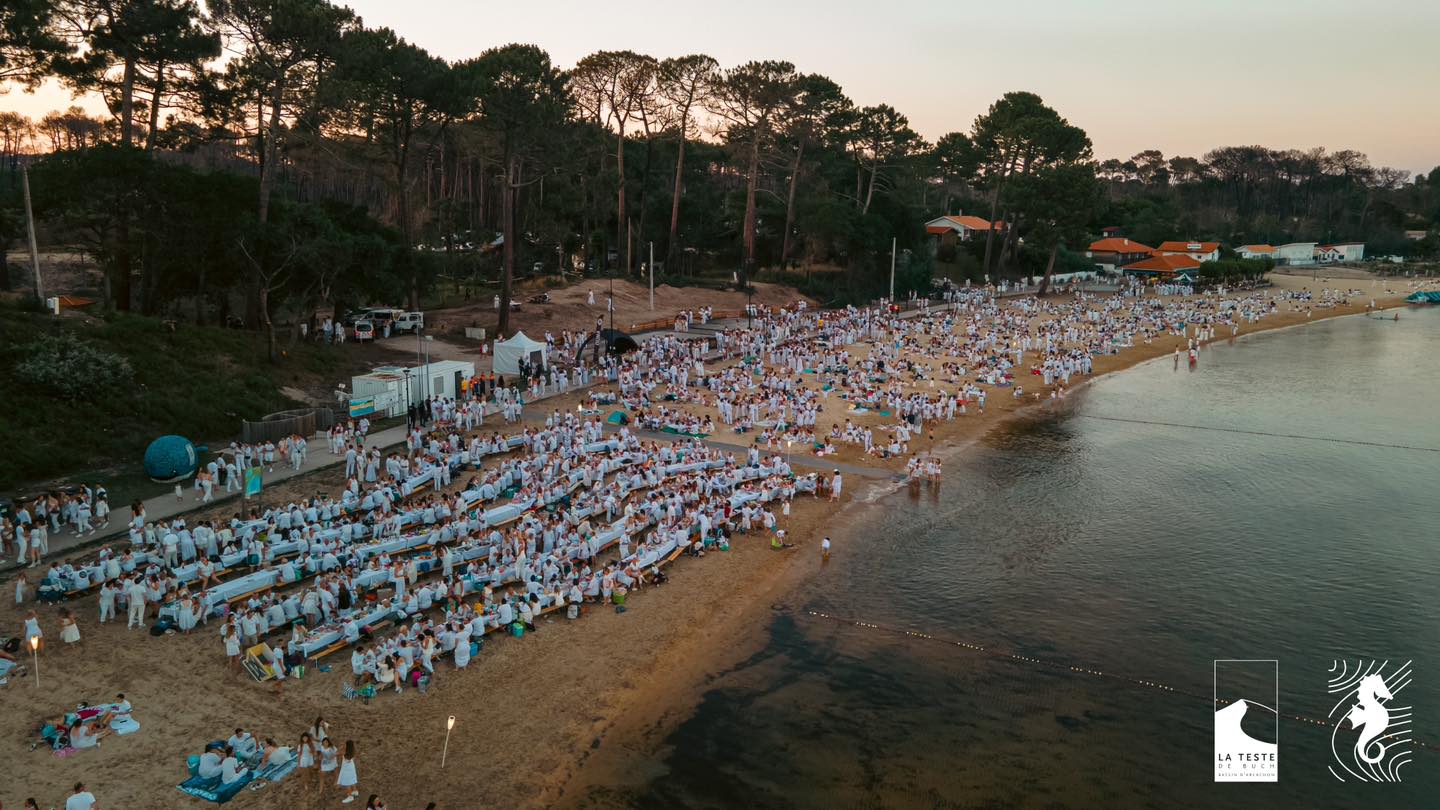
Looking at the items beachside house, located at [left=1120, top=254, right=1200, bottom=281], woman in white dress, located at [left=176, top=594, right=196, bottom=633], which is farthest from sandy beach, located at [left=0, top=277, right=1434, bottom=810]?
beachside house, located at [left=1120, top=254, right=1200, bottom=281]

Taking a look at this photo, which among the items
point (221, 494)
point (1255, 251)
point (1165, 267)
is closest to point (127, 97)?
point (221, 494)

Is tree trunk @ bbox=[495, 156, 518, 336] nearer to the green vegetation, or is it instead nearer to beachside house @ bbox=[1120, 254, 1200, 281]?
the green vegetation

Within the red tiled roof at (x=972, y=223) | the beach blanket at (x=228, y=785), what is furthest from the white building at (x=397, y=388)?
the red tiled roof at (x=972, y=223)

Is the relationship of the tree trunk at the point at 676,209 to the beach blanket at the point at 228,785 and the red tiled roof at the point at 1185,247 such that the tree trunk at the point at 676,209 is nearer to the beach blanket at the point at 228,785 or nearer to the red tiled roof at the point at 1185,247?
the beach blanket at the point at 228,785

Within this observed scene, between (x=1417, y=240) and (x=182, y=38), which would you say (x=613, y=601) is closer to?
(x=182, y=38)

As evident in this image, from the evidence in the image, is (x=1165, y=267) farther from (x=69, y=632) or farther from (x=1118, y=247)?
(x=69, y=632)

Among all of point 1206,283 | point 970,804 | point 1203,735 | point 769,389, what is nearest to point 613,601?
point 970,804
